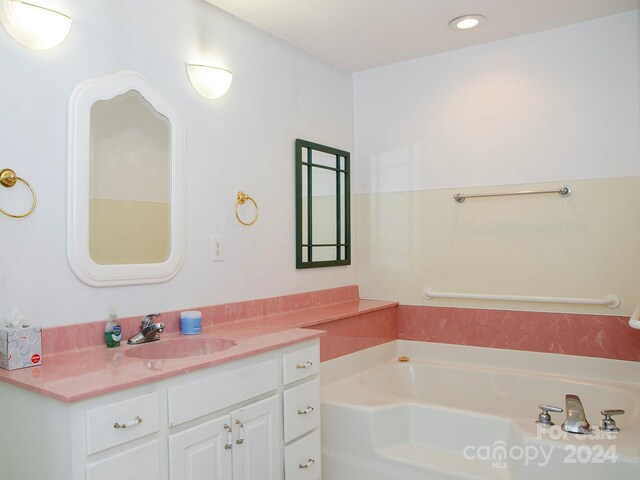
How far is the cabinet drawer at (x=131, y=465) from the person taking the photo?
135cm

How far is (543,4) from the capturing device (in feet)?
8.39

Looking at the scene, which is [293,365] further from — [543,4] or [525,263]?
[543,4]

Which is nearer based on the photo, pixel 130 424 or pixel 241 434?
pixel 130 424

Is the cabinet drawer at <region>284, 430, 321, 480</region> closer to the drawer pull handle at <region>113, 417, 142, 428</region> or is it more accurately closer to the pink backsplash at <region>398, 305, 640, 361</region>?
the drawer pull handle at <region>113, 417, 142, 428</region>

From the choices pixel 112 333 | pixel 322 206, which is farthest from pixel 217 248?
pixel 322 206

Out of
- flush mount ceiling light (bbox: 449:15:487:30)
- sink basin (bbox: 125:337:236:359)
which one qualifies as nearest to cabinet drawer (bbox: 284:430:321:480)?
sink basin (bbox: 125:337:236:359)

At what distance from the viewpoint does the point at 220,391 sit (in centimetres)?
171

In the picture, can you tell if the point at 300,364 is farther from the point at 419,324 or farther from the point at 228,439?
the point at 419,324

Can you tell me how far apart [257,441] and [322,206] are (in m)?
1.66

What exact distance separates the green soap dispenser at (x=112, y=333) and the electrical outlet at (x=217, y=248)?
0.59 m

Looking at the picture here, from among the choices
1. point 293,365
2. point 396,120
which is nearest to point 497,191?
point 396,120

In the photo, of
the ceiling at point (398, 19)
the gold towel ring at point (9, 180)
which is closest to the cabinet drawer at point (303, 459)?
the gold towel ring at point (9, 180)

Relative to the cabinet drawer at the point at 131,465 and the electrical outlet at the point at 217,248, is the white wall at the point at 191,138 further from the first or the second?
the cabinet drawer at the point at 131,465

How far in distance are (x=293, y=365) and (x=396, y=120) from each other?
1.95 meters
